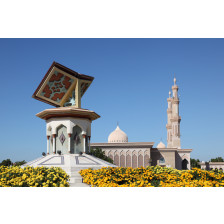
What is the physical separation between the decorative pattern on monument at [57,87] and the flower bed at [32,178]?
25.0ft

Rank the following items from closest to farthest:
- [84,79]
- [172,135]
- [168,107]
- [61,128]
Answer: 1. [61,128]
2. [84,79]
3. [172,135]
4. [168,107]

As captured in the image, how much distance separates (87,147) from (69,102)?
114 inches

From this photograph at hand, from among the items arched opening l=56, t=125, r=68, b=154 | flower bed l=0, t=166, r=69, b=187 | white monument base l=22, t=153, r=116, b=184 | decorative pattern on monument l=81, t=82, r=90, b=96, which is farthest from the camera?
decorative pattern on monument l=81, t=82, r=90, b=96

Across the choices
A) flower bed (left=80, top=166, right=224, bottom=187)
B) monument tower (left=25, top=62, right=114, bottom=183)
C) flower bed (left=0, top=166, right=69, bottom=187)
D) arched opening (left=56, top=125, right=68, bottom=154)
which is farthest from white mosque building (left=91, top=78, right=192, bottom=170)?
flower bed (left=0, top=166, right=69, bottom=187)

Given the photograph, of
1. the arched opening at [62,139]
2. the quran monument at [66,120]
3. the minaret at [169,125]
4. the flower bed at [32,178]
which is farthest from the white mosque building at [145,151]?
the flower bed at [32,178]

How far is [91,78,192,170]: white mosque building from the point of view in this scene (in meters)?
36.8

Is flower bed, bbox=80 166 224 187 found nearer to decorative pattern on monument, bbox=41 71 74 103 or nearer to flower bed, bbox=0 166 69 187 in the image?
flower bed, bbox=0 166 69 187

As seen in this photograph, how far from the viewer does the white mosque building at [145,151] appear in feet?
121

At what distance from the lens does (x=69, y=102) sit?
1548 cm

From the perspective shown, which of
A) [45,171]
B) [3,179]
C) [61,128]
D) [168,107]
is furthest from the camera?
[168,107]

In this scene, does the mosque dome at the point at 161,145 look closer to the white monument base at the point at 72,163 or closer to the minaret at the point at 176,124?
the minaret at the point at 176,124

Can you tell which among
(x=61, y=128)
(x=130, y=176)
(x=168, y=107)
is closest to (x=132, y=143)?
(x=168, y=107)

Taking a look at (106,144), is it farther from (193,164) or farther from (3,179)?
(3,179)

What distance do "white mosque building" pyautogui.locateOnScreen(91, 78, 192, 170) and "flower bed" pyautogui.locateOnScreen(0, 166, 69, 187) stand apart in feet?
95.2
